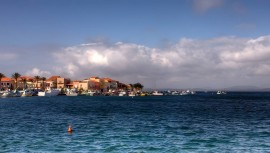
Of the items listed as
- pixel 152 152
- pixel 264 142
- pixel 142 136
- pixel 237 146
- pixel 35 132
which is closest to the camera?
pixel 152 152

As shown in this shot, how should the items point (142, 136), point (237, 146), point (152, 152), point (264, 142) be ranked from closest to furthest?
1. point (152, 152)
2. point (237, 146)
3. point (264, 142)
4. point (142, 136)

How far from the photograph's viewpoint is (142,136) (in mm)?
40906

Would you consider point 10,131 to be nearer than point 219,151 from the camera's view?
No

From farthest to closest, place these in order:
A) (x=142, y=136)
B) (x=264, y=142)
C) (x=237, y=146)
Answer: (x=142, y=136) → (x=264, y=142) → (x=237, y=146)

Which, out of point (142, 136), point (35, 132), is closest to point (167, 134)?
point (142, 136)

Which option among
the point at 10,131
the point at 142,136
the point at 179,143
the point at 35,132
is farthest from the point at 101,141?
the point at 10,131

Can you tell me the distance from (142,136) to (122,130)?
675 cm

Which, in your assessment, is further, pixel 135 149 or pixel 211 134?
pixel 211 134

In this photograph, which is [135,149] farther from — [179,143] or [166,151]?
[179,143]

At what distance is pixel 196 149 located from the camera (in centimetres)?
3294

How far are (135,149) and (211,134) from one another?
47.0ft

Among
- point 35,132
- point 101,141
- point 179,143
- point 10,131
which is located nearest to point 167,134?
point 179,143

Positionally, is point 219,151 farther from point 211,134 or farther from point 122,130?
point 122,130

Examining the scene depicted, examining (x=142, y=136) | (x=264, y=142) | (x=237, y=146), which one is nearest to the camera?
(x=237, y=146)
